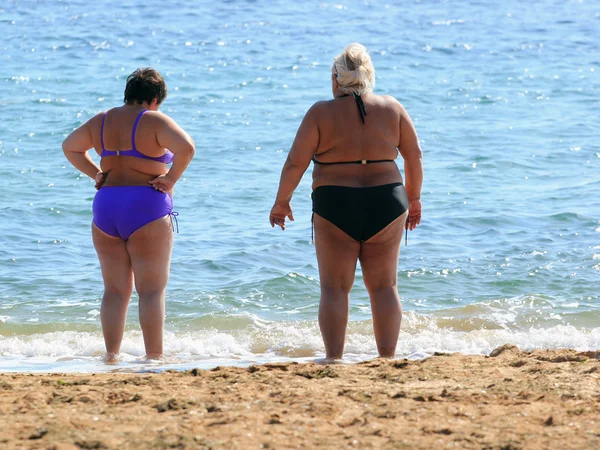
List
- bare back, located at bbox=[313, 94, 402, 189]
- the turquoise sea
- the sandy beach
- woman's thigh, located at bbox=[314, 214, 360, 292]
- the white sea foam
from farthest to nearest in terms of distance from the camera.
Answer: the turquoise sea
the white sea foam
woman's thigh, located at bbox=[314, 214, 360, 292]
bare back, located at bbox=[313, 94, 402, 189]
the sandy beach

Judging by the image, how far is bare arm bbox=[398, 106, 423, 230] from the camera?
4930mm

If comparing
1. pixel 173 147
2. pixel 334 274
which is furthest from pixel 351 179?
pixel 173 147

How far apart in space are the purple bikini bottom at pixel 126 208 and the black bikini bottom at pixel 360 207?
2.97 feet

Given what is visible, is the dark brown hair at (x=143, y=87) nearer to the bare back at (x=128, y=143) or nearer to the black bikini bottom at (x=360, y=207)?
the bare back at (x=128, y=143)

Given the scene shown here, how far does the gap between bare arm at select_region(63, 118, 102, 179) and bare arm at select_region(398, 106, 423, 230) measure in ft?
5.60

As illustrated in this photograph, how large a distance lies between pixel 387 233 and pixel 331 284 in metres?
0.42

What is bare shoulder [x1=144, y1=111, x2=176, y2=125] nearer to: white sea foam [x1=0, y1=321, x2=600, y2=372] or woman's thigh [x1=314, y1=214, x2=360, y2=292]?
woman's thigh [x1=314, y1=214, x2=360, y2=292]

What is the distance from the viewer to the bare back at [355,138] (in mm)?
4812

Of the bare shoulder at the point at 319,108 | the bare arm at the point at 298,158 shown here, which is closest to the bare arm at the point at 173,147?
the bare arm at the point at 298,158

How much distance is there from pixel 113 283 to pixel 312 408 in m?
1.95

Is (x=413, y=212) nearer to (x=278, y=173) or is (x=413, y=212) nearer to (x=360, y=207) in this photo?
(x=360, y=207)

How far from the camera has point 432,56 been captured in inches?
781

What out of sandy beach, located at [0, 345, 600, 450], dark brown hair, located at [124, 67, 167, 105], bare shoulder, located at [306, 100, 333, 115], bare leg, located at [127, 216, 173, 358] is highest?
dark brown hair, located at [124, 67, 167, 105]

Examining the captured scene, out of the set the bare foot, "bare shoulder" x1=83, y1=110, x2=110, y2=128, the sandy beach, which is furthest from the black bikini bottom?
the bare foot
